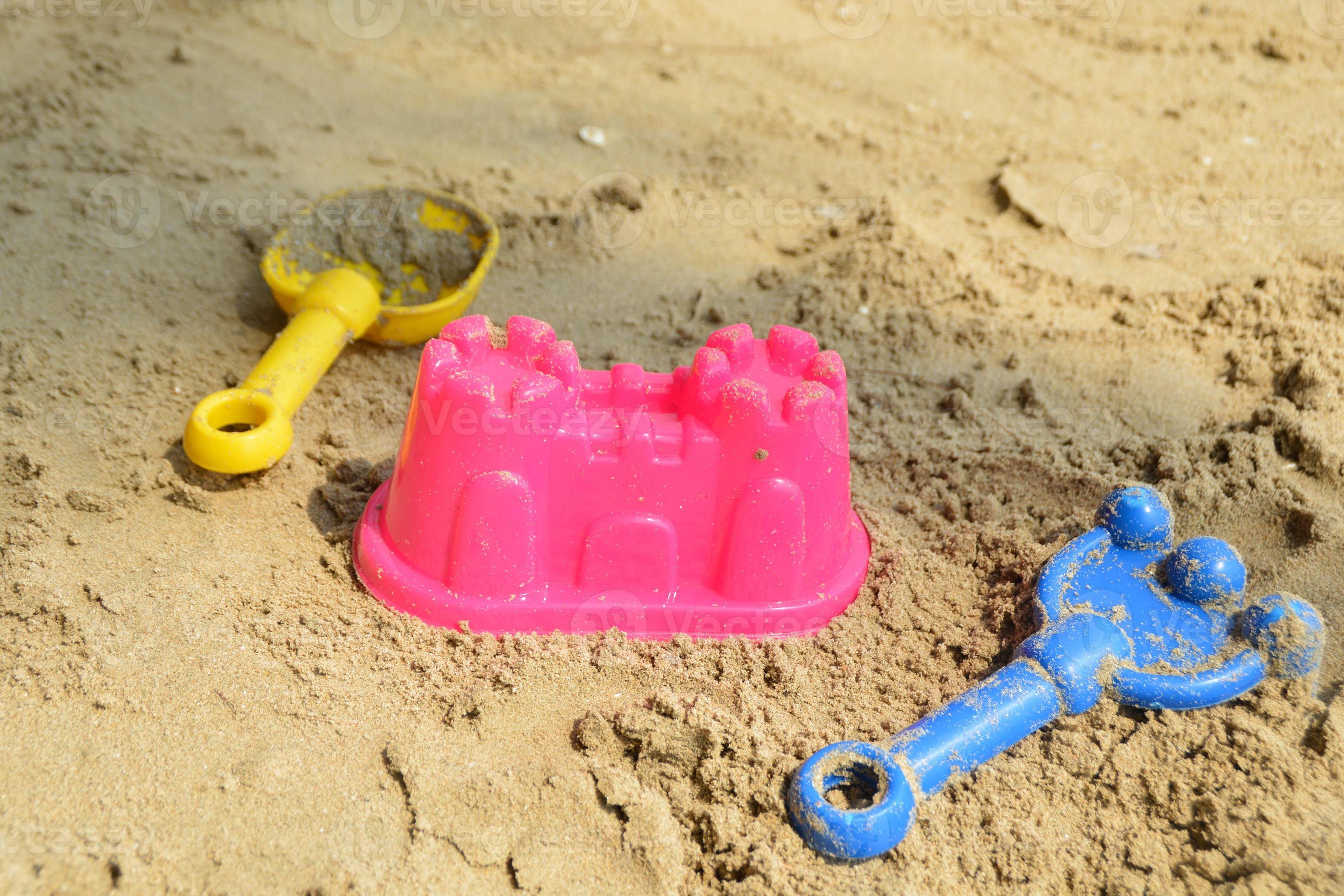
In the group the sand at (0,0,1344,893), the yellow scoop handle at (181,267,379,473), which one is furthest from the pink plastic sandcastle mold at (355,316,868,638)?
the yellow scoop handle at (181,267,379,473)

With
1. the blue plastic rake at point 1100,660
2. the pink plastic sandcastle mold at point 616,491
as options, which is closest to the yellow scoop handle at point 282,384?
the pink plastic sandcastle mold at point 616,491

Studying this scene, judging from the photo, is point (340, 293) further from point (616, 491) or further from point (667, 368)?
point (616, 491)

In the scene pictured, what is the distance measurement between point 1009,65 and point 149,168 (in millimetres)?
2473

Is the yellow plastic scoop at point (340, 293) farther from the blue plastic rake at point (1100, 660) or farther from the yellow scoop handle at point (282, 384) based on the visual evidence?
the blue plastic rake at point (1100, 660)

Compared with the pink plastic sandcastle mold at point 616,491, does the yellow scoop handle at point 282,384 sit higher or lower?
lower

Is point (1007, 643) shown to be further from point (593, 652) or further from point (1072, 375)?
point (1072, 375)

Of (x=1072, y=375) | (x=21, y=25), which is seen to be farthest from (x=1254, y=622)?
(x=21, y=25)

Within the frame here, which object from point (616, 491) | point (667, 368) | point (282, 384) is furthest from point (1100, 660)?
point (282, 384)

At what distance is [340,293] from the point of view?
1834mm

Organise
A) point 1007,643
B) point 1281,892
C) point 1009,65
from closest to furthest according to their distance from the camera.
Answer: point 1281,892
point 1007,643
point 1009,65

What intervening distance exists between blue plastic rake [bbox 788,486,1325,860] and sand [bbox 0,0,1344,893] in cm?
5

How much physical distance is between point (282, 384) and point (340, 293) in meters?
0.25

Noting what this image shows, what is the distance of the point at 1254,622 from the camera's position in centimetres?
132

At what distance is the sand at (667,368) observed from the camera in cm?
119
